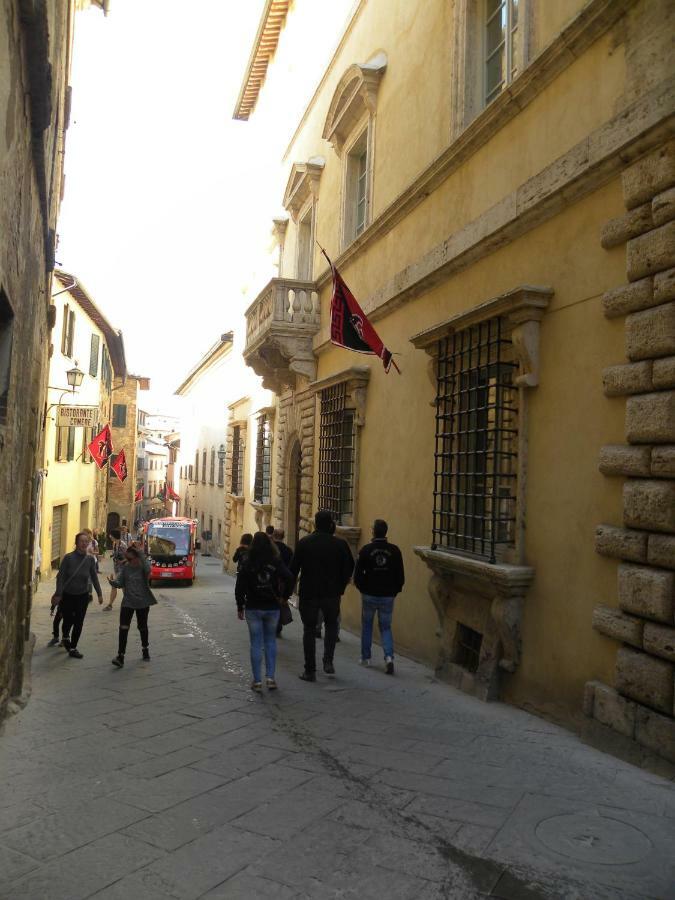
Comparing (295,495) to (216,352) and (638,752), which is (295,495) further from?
(216,352)

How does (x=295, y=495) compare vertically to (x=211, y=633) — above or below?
above

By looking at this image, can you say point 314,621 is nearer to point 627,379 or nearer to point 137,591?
point 137,591

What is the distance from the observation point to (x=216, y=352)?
33.1 meters

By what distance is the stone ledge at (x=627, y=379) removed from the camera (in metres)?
4.83

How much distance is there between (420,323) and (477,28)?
3.24 m

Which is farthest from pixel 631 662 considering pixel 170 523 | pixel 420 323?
pixel 170 523

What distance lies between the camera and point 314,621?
23.3ft

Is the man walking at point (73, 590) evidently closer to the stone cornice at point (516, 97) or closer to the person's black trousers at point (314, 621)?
the person's black trousers at point (314, 621)

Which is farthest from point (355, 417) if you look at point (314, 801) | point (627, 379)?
point (314, 801)

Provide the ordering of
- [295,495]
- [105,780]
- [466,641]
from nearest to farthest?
1. [105,780]
2. [466,641]
3. [295,495]

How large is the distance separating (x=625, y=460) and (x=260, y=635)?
→ 3.56 metres

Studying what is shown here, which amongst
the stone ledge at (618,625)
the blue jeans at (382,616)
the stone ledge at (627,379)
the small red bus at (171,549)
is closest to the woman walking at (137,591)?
the blue jeans at (382,616)

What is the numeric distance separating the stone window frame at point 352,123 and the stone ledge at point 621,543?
7.18 metres

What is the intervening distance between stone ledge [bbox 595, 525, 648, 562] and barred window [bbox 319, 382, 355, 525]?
6142mm
